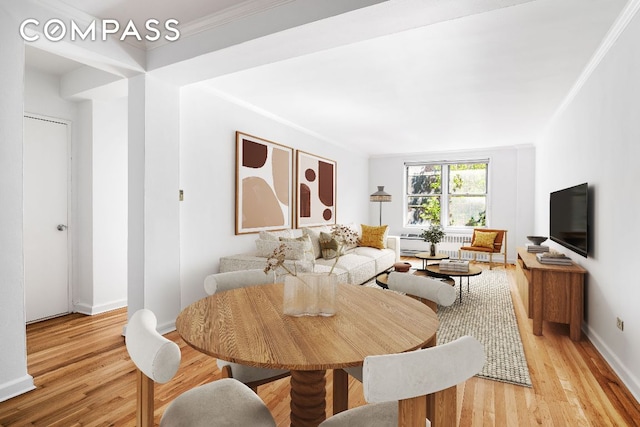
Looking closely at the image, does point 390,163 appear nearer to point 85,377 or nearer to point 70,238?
point 70,238

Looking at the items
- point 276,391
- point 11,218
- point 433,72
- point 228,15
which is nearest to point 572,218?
point 433,72

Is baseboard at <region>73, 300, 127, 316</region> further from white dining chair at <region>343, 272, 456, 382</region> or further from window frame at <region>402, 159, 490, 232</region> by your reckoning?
window frame at <region>402, 159, 490, 232</region>

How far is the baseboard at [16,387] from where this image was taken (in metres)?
2.18

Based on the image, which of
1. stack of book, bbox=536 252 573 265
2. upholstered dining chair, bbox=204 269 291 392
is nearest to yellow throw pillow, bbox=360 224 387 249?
stack of book, bbox=536 252 573 265

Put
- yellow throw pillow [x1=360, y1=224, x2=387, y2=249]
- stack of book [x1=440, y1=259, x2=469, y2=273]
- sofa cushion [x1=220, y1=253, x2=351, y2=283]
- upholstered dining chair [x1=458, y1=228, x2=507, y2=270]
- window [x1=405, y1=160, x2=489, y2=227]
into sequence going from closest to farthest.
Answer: sofa cushion [x1=220, y1=253, x2=351, y2=283], stack of book [x1=440, y1=259, x2=469, y2=273], yellow throw pillow [x1=360, y1=224, x2=387, y2=249], upholstered dining chair [x1=458, y1=228, x2=507, y2=270], window [x1=405, y1=160, x2=489, y2=227]

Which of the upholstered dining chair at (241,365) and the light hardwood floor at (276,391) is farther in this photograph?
the light hardwood floor at (276,391)

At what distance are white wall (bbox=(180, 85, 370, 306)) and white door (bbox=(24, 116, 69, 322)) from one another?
59.6 inches

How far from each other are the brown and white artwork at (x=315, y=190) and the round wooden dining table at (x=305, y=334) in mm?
3904

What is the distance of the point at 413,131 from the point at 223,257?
386 cm

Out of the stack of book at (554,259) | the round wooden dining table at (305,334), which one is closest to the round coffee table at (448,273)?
the stack of book at (554,259)

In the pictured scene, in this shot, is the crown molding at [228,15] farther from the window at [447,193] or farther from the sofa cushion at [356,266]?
the window at [447,193]

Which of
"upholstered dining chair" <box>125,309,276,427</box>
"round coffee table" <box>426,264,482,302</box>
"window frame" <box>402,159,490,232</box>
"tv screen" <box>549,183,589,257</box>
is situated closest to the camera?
"upholstered dining chair" <box>125,309,276,427</box>

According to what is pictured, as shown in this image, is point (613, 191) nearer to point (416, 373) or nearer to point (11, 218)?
point (416, 373)

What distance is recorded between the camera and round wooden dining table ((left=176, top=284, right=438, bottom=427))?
1.07 meters
